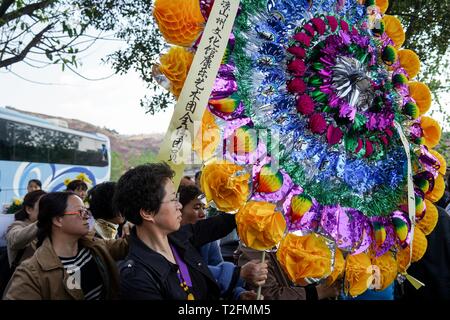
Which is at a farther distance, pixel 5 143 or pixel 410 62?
pixel 5 143

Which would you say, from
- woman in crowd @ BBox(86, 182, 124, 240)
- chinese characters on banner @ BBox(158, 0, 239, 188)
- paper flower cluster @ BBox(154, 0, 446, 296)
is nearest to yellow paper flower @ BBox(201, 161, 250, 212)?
paper flower cluster @ BBox(154, 0, 446, 296)

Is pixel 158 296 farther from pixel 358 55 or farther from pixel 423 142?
pixel 423 142

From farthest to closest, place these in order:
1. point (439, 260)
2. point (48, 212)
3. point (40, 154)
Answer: point (40, 154), point (439, 260), point (48, 212)

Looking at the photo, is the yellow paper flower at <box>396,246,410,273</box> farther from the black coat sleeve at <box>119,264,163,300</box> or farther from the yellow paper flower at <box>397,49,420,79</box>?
the black coat sleeve at <box>119,264,163,300</box>

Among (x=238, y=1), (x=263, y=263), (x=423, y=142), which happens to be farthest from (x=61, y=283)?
(x=423, y=142)

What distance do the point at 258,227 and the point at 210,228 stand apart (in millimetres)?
591

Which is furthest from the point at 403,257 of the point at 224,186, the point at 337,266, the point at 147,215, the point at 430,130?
the point at 147,215

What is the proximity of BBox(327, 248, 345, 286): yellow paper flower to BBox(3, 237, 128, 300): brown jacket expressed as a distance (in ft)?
3.54

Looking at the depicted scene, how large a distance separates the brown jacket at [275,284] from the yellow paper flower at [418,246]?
60 cm

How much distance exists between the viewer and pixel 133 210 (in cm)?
211

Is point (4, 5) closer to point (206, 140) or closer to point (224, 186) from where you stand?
point (206, 140)

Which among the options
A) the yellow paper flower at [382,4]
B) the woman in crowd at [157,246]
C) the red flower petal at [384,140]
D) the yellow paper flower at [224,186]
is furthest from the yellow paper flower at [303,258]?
the yellow paper flower at [382,4]

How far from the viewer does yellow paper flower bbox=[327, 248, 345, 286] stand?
2.16m

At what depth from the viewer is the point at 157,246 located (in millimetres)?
2107
